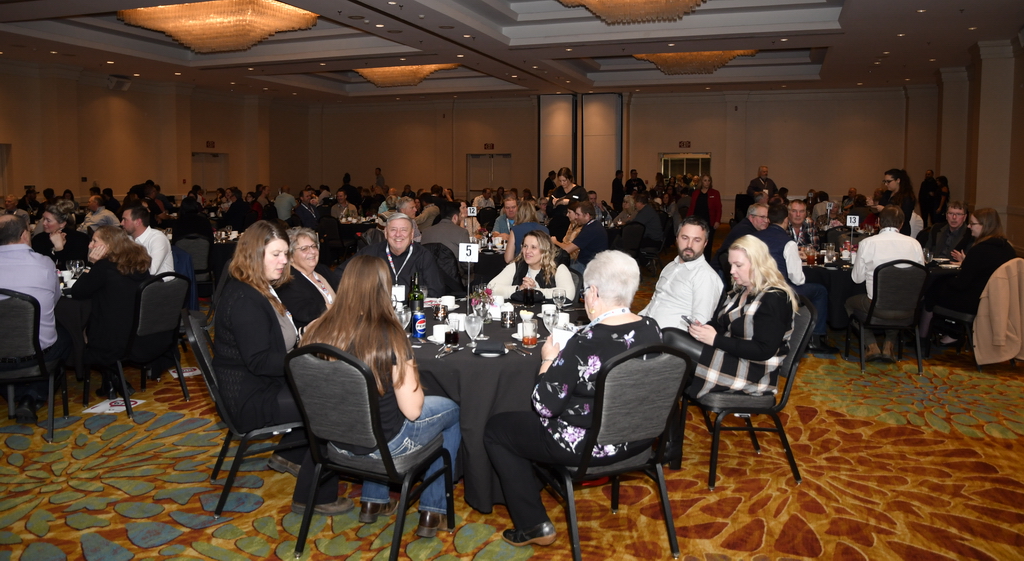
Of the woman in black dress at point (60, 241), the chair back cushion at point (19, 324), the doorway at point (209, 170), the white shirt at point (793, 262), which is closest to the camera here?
the chair back cushion at point (19, 324)

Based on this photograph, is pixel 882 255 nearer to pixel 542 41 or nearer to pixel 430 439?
pixel 430 439

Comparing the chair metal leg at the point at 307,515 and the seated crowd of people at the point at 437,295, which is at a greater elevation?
the seated crowd of people at the point at 437,295

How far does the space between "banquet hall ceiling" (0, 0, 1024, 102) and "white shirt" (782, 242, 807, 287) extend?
4.57 metres

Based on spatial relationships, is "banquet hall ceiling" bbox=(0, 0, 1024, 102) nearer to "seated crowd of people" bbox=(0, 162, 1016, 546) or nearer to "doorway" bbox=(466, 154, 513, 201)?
"seated crowd of people" bbox=(0, 162, 1016, 546)

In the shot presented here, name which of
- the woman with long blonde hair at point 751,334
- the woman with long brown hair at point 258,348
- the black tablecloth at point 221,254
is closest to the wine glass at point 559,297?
the woman with long blonde hair at point 751,334

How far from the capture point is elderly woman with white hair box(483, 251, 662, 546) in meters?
2.82

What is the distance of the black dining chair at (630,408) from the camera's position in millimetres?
2740

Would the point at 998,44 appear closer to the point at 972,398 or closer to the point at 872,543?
the point at 972,398

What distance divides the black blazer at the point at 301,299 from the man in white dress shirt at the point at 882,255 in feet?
14.0

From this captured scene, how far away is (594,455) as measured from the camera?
2.94 meters

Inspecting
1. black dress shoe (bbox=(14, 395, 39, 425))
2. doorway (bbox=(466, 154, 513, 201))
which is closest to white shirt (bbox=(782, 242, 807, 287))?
black dress shoe (bbox=(14, 395, 39, 425))

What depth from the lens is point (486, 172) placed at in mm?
22484

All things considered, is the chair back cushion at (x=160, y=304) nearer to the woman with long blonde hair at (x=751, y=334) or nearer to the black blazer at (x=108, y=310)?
the black blazer at (x=108, y=310)

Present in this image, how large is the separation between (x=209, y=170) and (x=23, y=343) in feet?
55.3
